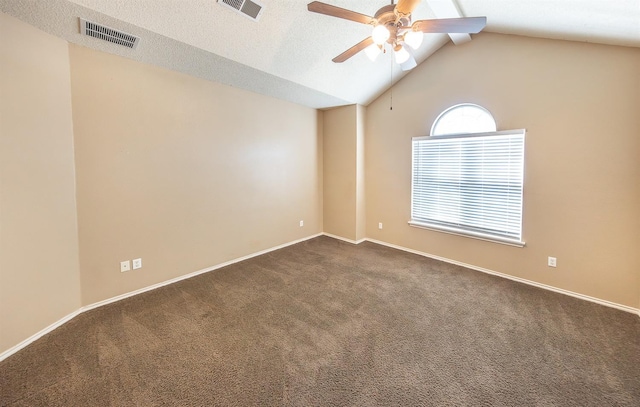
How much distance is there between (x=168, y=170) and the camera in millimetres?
3039

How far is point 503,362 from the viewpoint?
1.87 metres

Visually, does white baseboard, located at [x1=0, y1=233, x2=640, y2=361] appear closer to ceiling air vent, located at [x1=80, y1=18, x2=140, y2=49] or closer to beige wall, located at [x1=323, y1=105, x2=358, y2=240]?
beige wall, located at [x1=323, y1=105, x2=358, y2=240]

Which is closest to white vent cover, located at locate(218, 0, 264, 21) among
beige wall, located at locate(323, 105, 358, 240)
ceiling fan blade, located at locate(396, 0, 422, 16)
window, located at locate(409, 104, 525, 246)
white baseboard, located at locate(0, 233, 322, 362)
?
ceiling fan blade, located at locate(396, 0, 422, 16)

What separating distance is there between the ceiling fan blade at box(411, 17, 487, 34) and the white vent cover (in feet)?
4.67

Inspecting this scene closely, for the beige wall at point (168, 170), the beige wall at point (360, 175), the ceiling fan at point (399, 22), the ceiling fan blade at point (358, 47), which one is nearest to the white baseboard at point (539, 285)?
the beige wall at point (360, 175)

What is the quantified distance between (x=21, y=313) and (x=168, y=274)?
48.1 inches

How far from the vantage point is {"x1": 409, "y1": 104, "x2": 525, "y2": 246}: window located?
3168 millimetres

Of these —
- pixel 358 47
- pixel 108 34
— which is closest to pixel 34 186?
pixel 108 34

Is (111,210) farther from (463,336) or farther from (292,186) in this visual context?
(463,336)

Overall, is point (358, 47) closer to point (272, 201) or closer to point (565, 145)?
point (565, 145)

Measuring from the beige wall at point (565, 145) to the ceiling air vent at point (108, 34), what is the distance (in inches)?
145

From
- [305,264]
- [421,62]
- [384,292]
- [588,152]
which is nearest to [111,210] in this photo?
[305,264]

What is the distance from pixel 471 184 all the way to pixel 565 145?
3.37 feet

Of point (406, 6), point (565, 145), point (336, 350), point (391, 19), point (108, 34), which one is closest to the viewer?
point (406, 6)
